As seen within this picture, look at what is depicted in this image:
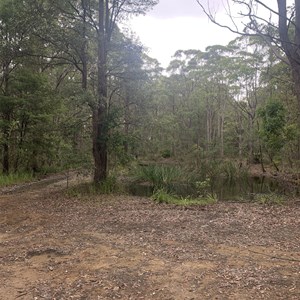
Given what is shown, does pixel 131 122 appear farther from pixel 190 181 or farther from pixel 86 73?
pixel 190 181

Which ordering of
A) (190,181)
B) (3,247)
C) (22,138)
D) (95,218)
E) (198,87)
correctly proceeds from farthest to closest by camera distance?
(198,87)
(22,138)
(190,181)
(95,218)
(3,247)

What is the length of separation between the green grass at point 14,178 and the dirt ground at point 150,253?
→ 557 centimetres

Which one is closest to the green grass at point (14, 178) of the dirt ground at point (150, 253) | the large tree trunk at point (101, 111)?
the large tree trunk at point (101, 111)

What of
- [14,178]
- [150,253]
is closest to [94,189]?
[14,178]

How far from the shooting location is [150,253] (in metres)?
4.99

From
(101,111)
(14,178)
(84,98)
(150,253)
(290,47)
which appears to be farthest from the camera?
(14,178)

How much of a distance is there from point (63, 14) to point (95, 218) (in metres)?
7.03

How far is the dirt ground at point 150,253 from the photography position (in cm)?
379

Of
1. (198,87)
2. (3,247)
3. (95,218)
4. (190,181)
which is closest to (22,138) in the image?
(190,181)

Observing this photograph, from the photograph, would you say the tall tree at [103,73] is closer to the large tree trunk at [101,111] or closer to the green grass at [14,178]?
the large tree trunk at [101,111]

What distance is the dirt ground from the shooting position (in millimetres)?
3791

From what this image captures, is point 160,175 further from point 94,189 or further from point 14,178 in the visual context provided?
point 14,178

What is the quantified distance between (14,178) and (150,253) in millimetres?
10845

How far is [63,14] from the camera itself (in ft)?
36.5
